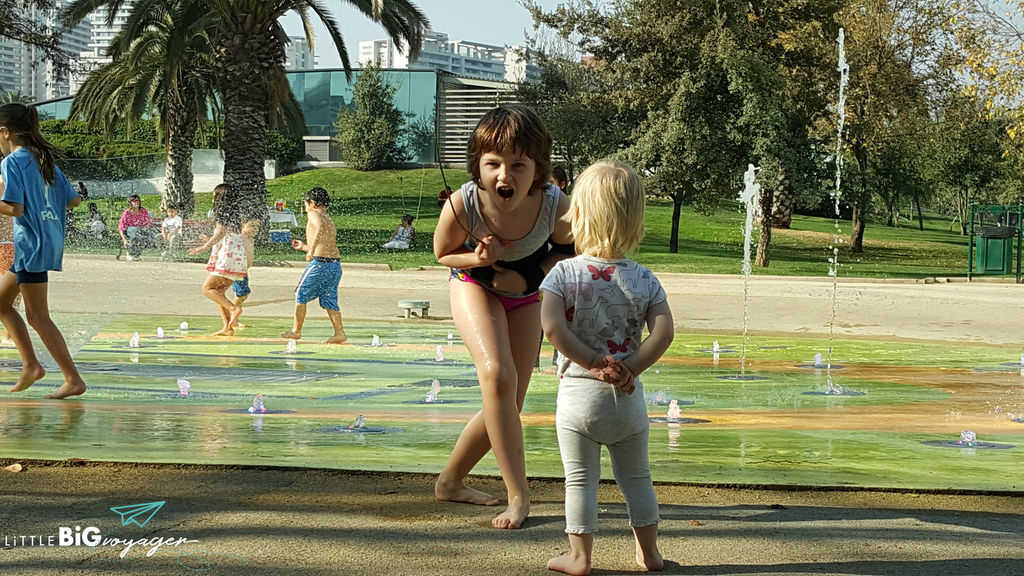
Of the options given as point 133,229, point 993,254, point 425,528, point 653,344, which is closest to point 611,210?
point 653,344

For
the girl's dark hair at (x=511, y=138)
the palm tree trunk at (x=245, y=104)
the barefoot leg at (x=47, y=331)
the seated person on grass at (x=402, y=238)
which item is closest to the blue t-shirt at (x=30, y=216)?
the barefoot leg at (x=47, y=331)

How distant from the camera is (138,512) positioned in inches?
180

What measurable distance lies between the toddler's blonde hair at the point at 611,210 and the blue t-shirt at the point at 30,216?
4.75 metres

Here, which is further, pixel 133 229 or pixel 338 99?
pixel 338 99

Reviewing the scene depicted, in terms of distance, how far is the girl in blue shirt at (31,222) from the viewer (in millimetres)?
7520

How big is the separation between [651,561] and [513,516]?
0.72m

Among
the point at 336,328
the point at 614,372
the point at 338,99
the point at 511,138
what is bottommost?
the point at 336,328

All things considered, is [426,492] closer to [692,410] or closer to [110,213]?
[692,410]

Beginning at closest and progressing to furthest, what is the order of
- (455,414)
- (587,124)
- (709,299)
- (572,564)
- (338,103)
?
1. (572,564)
2. (455,414)
3. (709,299)
4. (587,124)
5. (338,103)

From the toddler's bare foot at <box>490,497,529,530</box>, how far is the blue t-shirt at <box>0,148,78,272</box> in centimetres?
433

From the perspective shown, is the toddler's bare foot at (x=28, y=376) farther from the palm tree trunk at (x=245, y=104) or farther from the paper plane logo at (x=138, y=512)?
the palm tree trunk at (x=245, y=104)

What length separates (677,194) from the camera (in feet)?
125

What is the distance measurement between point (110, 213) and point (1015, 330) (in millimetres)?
30541

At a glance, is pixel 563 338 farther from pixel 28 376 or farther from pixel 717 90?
pixel 717 90
